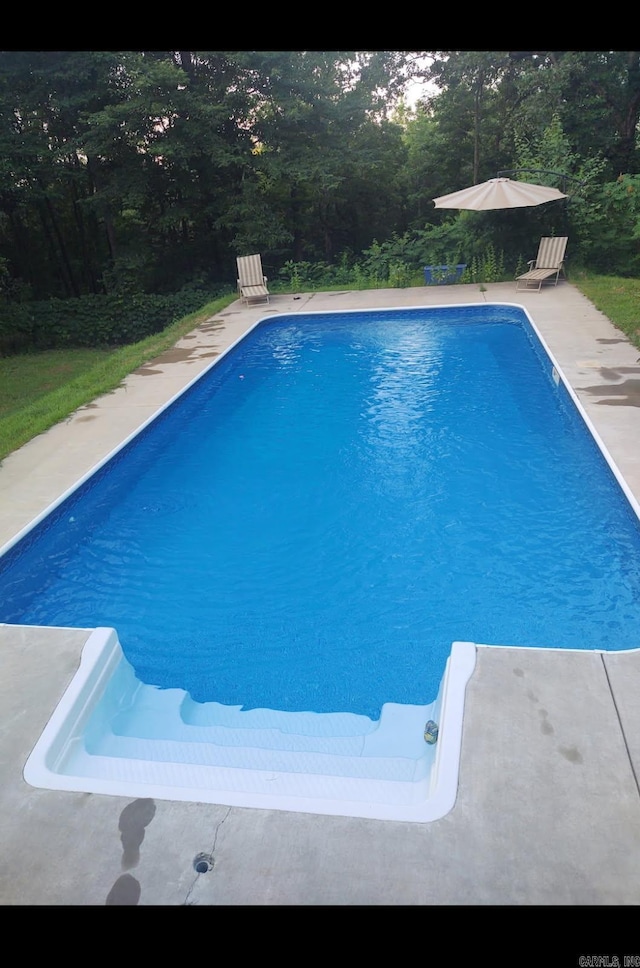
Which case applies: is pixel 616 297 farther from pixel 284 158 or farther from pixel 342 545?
pixel 284 158

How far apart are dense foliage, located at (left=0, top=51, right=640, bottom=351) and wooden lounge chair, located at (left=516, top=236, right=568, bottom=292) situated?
A: 0.61 meters

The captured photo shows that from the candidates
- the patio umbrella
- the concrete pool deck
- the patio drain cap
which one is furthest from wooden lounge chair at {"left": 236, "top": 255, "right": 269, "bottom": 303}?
the patio drain cap

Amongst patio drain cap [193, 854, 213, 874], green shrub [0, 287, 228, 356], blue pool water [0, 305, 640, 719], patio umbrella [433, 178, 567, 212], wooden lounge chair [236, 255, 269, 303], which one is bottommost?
green shrub [0, 287, 228, 356]

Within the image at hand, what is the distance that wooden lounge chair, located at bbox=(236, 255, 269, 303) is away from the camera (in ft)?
37.6

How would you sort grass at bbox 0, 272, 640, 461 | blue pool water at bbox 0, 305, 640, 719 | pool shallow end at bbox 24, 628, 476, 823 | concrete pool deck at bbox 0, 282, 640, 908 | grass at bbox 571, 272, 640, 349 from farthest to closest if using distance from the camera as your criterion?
1. grass at bbox 571, 272, 640, 349
2. grass at bbox 0, 272, 640, 461
3. blue pool water at bbox 0, 305, 640, 719
4. pool shallow end at bbox 24, 628, 476, 823
5. concrete pool deck at bbox 0, 282, 640, 908

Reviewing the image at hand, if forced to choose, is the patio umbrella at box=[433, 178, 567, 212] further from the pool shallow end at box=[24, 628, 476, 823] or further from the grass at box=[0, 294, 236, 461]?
the pool shallow end at box=[24, 628, 476, 823]

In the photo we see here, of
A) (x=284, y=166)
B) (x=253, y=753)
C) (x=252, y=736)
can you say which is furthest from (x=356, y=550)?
(x=284, y=166)

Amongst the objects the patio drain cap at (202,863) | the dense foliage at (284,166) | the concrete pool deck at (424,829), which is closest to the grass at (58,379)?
the dense foliage at (284,166)

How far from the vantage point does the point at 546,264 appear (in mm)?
10594

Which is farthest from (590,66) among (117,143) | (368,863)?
(368,863)

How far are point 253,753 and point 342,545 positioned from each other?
1877mm

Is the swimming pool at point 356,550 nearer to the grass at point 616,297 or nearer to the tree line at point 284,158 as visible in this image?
the grass at point 616,297

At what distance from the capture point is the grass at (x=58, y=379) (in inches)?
252
